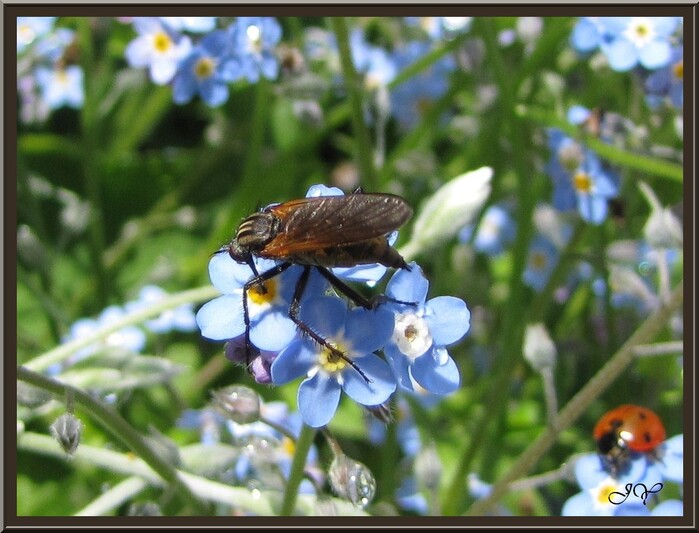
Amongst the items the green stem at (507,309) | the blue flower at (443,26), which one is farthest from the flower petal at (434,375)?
the blue flower at (443,26)

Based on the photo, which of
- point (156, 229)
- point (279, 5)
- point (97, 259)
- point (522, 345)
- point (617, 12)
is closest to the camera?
point (279, 5)

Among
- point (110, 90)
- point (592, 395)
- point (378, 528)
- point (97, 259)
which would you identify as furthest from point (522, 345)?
point (110, 90)

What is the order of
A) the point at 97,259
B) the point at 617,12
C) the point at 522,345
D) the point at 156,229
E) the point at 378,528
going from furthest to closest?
1. the point at 156,229
2. the point at 97,259
3. the point at 522,345
4. the point at 617,12
5. the point at 378,528

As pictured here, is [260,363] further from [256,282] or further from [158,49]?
[158,49]

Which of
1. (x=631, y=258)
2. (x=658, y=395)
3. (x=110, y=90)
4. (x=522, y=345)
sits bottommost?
(x=658, y=395)

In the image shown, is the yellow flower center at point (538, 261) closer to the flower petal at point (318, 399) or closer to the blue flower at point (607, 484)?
the blue flower at point (607, 484)

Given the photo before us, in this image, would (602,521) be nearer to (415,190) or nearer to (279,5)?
(279,5)

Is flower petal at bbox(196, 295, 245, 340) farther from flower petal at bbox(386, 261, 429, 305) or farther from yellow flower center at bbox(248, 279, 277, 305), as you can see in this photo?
flower petal at bbox(386, 261, 429, 305)
